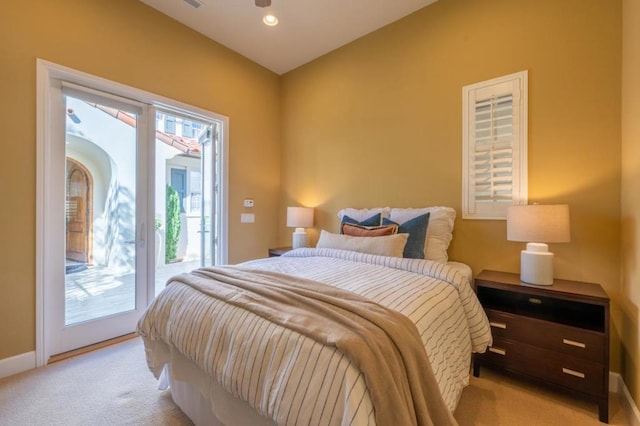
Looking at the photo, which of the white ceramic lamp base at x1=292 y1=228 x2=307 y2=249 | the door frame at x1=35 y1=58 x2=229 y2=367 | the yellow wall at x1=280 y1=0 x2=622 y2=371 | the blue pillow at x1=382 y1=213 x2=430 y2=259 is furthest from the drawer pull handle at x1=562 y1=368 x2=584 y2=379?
the door frame at x1=35 y1=58 x2=229 y2=367

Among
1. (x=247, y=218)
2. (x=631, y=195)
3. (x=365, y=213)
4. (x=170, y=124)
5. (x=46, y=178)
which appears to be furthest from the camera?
(x=247, y=218)

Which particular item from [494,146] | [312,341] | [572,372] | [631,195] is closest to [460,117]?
[494,146]

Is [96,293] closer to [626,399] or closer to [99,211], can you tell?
[99,211]

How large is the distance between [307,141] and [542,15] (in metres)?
2.53

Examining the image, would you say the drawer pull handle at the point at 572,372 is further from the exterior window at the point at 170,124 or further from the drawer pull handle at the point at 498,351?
the exterior window at the point at 170,124

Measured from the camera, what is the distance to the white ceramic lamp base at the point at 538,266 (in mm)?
1818

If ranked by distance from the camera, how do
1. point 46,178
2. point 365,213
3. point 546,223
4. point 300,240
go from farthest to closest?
point 300,240 < point 365,213 < point 46,178 < point 546,223

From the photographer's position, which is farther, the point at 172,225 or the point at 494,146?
the point at 172,225

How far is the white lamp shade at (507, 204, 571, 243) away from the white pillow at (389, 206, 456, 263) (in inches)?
22.9

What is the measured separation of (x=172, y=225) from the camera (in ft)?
10.3

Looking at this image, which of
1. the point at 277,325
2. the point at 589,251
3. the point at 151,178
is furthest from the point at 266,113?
the point at 589,251

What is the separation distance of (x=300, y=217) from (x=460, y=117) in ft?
6.44

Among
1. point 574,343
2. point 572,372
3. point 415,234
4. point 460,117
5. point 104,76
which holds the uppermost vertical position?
point 104,76

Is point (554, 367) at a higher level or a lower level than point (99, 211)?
lower
